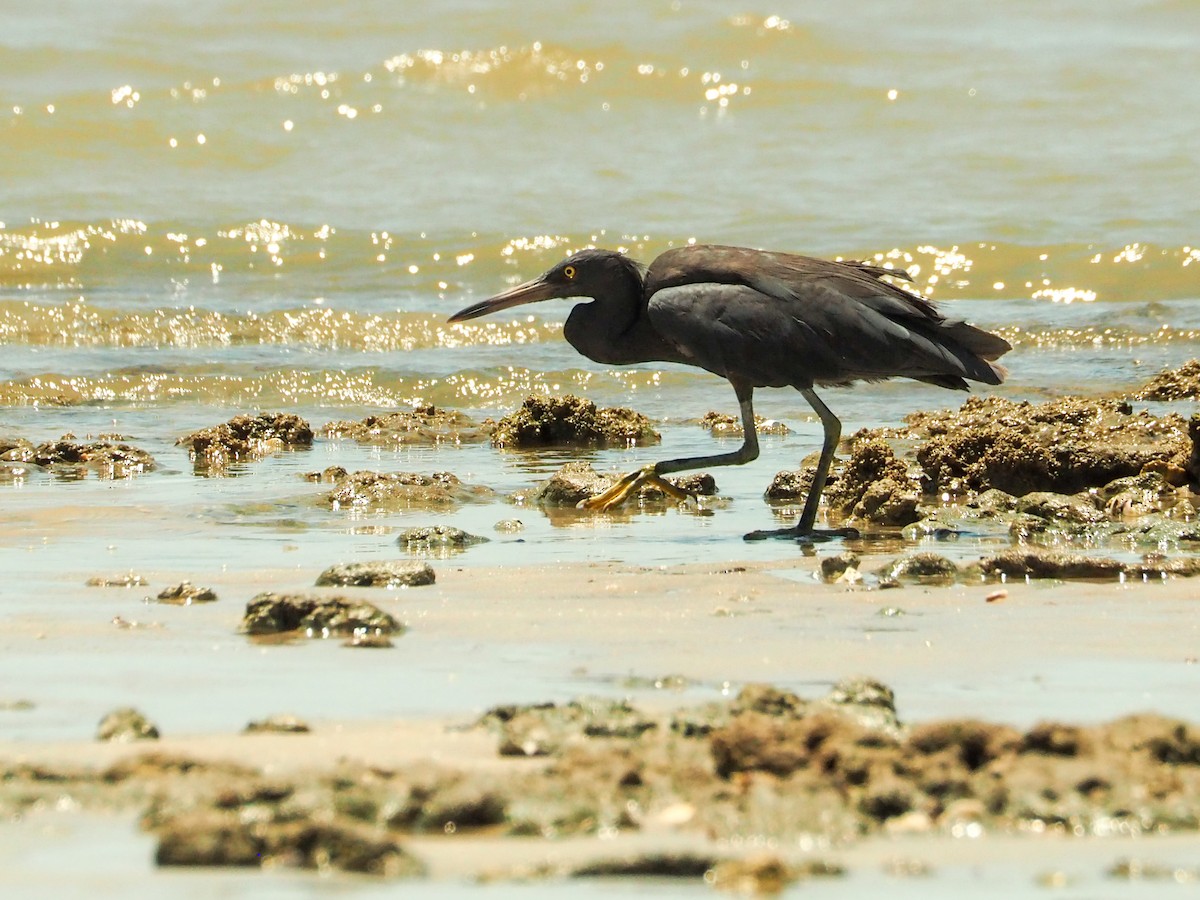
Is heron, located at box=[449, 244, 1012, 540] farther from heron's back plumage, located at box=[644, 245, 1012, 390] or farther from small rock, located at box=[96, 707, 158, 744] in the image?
small rock, located at box=[96, 707, 158, 744]

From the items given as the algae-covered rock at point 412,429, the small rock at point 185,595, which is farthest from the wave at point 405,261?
the small rock at point 185,595

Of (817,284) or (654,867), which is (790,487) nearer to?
(817,284)

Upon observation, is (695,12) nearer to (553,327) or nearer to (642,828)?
(553,327)

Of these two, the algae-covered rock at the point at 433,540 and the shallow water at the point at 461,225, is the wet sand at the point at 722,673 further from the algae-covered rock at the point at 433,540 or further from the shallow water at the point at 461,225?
the algae-covered rock at the point at 433,540

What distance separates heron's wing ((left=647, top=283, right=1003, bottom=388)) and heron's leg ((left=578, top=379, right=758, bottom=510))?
0.75 ft

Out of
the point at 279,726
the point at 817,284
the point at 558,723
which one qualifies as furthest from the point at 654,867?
the point at 817,284

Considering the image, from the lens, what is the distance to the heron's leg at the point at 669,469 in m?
9.06

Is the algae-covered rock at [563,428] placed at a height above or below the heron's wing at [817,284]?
below

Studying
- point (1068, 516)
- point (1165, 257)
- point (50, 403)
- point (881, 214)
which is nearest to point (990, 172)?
point (881, 214)

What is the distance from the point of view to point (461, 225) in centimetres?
2277

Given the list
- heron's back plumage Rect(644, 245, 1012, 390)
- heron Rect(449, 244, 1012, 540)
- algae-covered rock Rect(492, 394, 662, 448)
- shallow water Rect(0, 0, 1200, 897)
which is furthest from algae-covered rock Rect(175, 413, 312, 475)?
heron's back plumage Rect(644, 245, 1012, 390)

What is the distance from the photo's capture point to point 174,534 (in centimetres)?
807

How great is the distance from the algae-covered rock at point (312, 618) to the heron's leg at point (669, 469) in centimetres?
357

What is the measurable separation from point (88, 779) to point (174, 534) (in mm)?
4357
